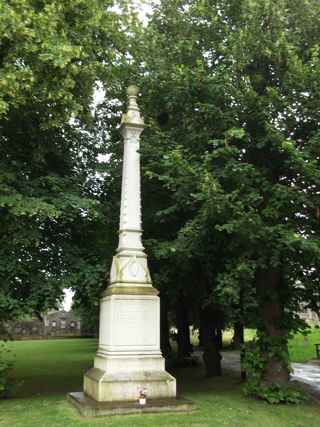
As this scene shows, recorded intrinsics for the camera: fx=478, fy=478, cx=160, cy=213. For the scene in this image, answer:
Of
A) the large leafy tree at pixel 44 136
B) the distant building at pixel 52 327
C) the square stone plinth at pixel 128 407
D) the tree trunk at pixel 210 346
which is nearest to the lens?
the square stone plinth at pixel 128 407

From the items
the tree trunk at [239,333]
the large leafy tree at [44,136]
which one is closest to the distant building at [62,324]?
the tree trunk at [239,333]

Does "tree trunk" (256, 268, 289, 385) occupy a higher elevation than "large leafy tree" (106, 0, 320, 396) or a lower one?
→ lower

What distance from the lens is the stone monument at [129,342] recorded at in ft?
32.1

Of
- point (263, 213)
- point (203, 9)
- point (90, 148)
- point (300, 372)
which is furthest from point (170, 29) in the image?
point (300, 372)

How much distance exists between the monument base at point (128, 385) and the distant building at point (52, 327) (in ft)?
134

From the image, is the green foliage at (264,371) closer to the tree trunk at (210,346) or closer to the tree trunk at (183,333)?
the tree trunk at (210,346)

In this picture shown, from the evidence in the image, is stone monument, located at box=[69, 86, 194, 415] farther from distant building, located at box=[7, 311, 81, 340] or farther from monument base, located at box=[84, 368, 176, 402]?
distant building, located at box=[7, 311, 81, 340]

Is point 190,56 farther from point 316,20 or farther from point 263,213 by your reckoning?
point 263,213

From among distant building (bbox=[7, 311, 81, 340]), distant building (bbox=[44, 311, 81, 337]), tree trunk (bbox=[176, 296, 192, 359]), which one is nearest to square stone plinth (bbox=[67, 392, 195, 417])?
tree trunk (bbox=[176, 296, 192, 359])

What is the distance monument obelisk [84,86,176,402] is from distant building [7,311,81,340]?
40763 millimetres

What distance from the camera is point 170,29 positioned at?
1535 cm

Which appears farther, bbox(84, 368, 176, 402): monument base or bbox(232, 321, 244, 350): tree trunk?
bbox(232, 321, 244, 350): tree trunk

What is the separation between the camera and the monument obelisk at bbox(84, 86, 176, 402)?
32.8ft

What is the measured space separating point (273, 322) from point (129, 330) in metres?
3.97
